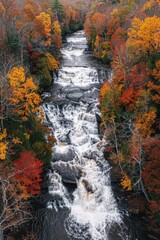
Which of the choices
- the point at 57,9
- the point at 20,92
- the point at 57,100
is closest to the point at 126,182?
the point at 20,92

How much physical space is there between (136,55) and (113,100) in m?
8.82

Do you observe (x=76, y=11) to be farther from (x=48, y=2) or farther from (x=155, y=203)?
(x=155, y=203)

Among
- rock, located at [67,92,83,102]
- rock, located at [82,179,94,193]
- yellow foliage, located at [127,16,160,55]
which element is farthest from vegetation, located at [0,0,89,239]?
yellow foliage, located at [127,16,160,55]

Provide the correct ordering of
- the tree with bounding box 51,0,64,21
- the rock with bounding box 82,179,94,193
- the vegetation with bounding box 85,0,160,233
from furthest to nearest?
the tree with bounding box 51,0,64,21 < the rock with bounding box 82,179,94,193 < the vegetation with bounding box 85,0,160,233

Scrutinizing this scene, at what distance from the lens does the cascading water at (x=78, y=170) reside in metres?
23.4

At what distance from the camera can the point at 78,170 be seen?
2967cm

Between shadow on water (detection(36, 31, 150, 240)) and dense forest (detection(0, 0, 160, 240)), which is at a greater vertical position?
dense forest (detection(0, 0, 160, 240))

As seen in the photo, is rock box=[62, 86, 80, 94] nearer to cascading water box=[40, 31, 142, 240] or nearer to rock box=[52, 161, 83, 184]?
cascading water box=[40, 31, 142, 240]

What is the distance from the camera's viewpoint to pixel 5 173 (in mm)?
22375

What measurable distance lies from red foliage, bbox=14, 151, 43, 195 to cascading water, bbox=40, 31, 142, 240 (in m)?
3.54

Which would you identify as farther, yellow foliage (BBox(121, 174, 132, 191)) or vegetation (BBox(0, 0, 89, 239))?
yellow foliage (BBox(121, 174, 132, 191))

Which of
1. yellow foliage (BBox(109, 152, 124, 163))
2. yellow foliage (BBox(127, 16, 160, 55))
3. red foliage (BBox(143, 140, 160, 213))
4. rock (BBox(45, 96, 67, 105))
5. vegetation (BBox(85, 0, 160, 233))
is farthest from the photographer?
rock (BBox(45, 96, 67, 105))

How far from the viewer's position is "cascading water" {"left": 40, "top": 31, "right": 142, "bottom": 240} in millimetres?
23375

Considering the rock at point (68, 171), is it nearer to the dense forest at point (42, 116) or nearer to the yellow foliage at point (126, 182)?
the dense forest at point (42, 116)
